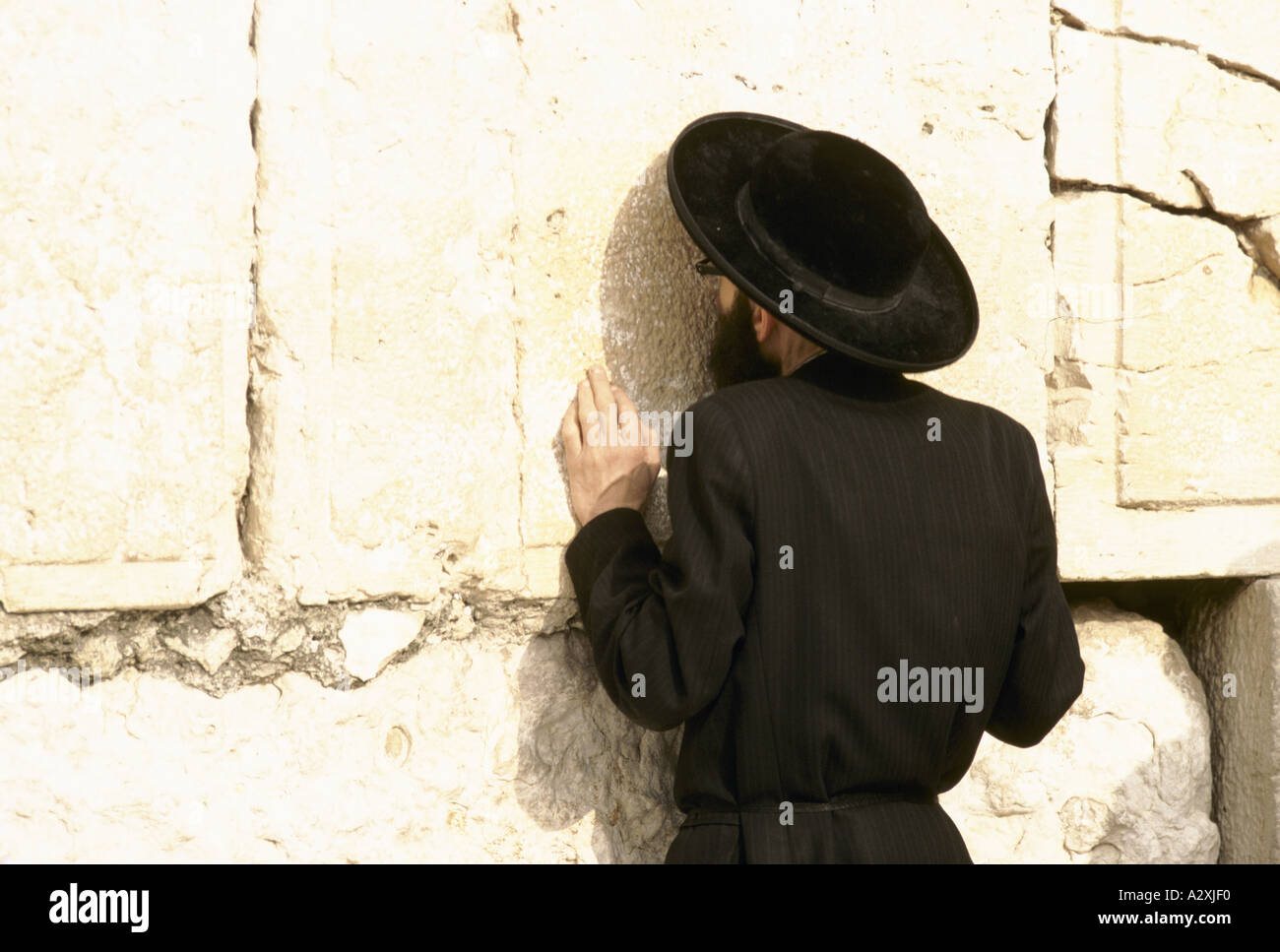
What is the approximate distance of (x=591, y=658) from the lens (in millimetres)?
2490

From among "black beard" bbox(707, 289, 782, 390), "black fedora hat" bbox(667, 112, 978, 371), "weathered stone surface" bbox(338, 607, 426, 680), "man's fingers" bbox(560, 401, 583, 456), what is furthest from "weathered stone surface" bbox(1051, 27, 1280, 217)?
"weathered stone surface" bbox(338, 607, 426, 680)

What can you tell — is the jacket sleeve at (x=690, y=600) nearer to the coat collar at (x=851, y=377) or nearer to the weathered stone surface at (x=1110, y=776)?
the coat collar at (x=851, y=377)

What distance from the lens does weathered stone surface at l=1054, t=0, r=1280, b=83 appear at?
2.79 m

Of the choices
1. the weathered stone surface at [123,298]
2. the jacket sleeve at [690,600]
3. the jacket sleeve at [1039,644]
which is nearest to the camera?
the jacket sleeve at [690,600]

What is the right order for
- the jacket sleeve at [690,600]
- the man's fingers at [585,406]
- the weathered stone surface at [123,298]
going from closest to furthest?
the jacket sleeve at [690,600], the weathered stone surface at [123,298], the man's fingers at [585,406]

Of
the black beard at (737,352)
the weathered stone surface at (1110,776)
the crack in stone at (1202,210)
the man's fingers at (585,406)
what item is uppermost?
the crack in stone at (1202,210)

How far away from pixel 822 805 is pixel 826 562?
15.8 inches

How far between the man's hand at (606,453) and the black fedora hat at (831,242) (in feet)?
1.19

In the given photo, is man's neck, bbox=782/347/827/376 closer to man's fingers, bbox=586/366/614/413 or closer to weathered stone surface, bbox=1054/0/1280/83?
man's fingers, bbox=586/366/614/413

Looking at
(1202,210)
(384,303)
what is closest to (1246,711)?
(1202,210)

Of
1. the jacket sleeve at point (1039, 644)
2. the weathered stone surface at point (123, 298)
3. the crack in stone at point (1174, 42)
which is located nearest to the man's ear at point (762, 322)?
the jacket sleeve at point (1039, 644)

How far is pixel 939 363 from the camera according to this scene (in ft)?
7.14

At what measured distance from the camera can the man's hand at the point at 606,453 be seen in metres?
2.30
